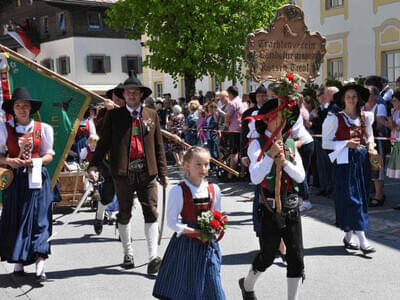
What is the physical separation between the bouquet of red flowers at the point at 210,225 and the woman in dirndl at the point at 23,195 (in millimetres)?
2437

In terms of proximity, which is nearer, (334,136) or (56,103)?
(334,136)

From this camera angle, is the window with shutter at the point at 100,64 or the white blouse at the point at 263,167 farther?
the window with shutter at the point at 100,64

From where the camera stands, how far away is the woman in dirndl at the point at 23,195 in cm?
590

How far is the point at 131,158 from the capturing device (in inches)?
248

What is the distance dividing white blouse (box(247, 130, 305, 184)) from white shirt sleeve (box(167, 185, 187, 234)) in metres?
0.63

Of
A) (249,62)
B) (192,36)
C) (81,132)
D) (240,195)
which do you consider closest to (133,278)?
(249,62)

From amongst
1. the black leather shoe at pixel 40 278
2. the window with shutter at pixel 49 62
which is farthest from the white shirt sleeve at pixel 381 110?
the window with shutter at pixel 49 62

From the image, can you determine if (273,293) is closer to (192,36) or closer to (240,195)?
(240,195)

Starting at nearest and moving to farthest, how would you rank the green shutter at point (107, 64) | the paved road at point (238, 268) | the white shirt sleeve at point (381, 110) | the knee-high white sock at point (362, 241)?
1. the paved road at point (238, 268)
2. the knee-high white sock at point (362, 241)
3. the white shirt sleeve at point (381, 110)
4. the green shutter at point (107, 64)

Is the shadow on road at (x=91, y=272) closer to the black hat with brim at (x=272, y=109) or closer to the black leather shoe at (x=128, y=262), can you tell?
the black leather shoe at (x=128, y=262)

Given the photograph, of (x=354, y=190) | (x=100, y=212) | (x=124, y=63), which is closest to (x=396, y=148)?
(x=354, y=190)

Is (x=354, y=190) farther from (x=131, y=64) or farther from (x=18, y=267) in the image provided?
(x=131, y=64)

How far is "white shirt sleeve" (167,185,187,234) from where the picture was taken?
4.27 m

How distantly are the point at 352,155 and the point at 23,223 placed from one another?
3701 mm
